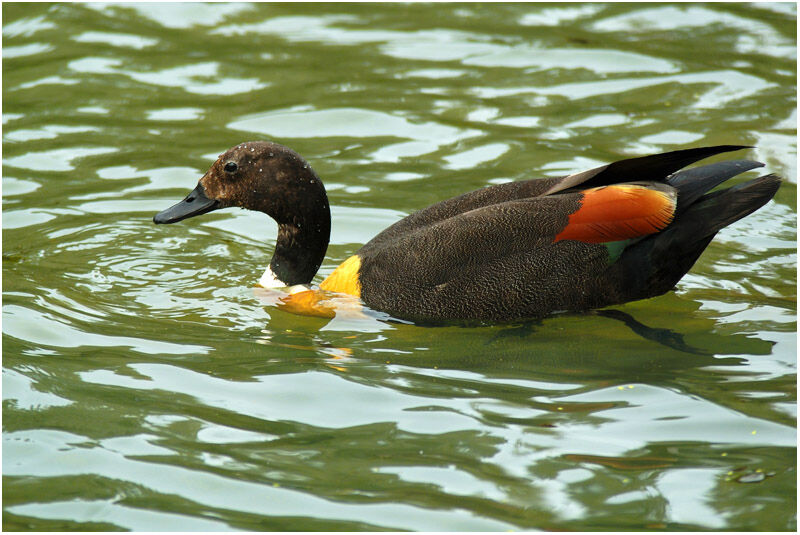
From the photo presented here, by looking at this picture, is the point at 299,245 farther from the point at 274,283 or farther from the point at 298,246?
the point at 274,283

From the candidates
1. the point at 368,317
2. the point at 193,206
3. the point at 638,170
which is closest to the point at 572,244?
the point at 638,170

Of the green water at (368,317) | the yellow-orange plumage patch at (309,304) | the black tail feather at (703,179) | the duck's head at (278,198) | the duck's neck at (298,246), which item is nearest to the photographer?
the green water at (368,317)

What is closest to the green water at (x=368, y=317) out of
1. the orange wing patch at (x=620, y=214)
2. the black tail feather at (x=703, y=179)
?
the orange wing patch at (x=620, y=214)

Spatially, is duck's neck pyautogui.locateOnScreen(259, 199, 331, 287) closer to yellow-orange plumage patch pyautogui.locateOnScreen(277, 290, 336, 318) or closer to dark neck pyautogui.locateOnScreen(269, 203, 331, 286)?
dark neck pyautogui.locateOnScreen(269, 203, 331, 286)

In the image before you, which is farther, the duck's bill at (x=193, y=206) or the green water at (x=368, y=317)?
the duck's bill at (x=193, y=206)

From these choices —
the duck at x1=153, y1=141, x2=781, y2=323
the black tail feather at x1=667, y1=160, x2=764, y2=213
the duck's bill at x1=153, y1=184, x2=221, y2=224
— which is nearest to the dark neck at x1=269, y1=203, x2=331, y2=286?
the duck's bill at x1=153, y1=184, x2=221, y2=224

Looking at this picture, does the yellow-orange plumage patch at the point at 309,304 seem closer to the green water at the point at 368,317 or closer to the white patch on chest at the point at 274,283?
the white patch on chest at the point at 274,283
